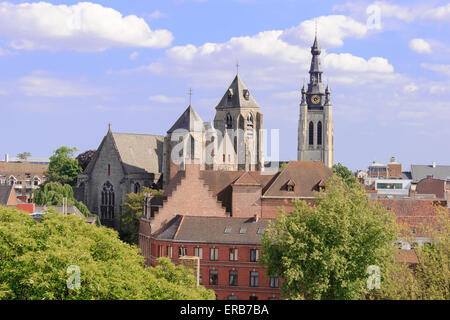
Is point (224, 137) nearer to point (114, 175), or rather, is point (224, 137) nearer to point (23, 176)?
point (114, 175)

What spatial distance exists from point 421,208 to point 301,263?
4099 centimetres

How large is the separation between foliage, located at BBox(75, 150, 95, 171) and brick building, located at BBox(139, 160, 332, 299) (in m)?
57.8

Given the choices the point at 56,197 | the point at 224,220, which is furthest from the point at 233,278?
the point at 56,197

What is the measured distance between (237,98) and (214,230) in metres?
77.2

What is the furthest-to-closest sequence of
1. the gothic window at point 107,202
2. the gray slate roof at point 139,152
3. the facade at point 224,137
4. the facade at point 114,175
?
the gray slate roof at point 139,152 → the gothic window at point 107,202 → the facade at point 114,175 → the facade at point 224,137

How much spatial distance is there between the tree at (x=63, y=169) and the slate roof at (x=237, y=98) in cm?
2942

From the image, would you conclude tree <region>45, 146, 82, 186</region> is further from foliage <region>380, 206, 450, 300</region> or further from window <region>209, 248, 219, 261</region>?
foliage <region>380, 206, 450, 300</region>

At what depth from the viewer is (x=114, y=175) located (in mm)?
118062

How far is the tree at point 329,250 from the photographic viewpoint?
50.9 metres

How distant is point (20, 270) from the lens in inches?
1578

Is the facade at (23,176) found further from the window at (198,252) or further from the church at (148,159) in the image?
the window at (198,252)

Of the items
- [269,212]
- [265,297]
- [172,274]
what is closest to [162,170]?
Result: [269,212]

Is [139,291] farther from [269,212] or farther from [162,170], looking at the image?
[162,170]

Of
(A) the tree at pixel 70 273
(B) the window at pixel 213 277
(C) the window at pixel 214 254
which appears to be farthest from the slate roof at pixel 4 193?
(A) the tree at pixel 70 273
